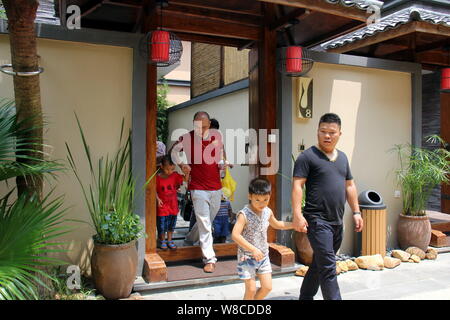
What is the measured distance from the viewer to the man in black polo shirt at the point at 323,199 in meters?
3.34

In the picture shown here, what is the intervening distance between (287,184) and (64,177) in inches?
102

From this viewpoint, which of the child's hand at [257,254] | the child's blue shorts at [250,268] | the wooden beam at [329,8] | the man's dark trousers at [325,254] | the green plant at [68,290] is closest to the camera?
the child's hand at [257,254]

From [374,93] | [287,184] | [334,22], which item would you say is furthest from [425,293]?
[334,22]

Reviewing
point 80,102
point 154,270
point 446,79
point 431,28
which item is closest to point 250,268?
point 154,270

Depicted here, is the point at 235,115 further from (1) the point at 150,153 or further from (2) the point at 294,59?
(1) the point at 150,153

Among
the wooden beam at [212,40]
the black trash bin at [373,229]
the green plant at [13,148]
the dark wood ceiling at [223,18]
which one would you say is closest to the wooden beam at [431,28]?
the dark wood ceiling at [223,18]

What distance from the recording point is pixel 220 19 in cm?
487

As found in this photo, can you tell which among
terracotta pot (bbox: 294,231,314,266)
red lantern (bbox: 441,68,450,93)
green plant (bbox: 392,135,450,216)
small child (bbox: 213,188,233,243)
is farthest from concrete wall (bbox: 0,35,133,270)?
red lantern (bbox: 441,68,450,93)

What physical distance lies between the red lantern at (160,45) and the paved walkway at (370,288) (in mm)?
2387

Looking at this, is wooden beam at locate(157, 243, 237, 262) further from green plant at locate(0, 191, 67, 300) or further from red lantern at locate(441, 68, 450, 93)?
red lantern at locate(441, 68, 450, 93)

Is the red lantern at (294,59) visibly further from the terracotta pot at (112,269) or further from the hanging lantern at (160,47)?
the terracotta pot at (112,269)

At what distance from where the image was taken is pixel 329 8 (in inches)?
166

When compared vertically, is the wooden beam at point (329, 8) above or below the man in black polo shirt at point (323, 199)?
above
